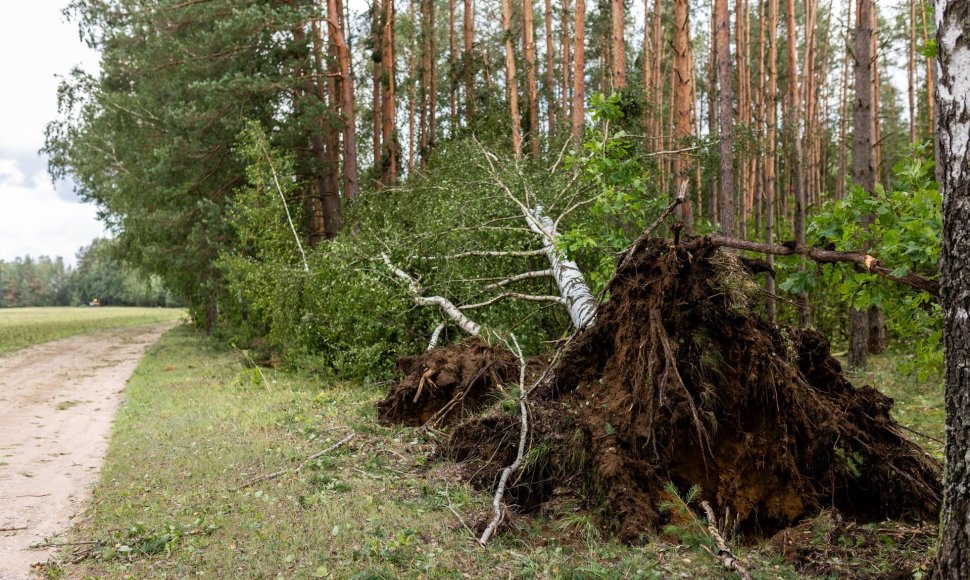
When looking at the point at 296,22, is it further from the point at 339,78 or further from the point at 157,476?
the point at 157,476

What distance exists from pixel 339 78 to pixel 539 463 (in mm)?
13108

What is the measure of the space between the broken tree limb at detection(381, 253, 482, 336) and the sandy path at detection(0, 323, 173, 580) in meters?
3.90

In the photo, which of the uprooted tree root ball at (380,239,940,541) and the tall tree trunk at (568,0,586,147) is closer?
the uprooted tree root ball at (380,239,940,541)

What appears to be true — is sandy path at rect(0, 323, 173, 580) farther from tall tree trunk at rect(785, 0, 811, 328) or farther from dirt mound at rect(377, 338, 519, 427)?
tall tree trunk at rect(785, 0, 811, 328)

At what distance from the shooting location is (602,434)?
454cm

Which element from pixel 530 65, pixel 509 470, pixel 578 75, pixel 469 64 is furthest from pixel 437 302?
pixel 469 64

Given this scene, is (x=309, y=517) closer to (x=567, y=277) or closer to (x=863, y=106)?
(x=567, y=277)

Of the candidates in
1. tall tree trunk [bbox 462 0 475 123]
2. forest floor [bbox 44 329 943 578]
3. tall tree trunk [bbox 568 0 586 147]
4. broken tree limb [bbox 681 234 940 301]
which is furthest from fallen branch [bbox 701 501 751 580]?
tall tree trunk [bbox 462 0 475 123]

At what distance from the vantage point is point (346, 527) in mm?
4078

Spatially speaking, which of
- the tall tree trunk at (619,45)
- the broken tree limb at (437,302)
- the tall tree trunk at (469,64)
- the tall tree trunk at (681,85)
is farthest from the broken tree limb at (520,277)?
the tall tree trunk at (469,64)

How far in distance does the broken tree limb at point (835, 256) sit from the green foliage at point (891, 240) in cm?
7

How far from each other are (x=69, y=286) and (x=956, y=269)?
288 ft

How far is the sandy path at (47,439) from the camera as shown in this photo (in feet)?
15.3

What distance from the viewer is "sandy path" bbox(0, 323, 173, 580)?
15.3 feet
